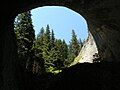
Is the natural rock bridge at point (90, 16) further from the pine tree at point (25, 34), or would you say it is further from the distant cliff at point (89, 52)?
the pine tree at point (25, 34)

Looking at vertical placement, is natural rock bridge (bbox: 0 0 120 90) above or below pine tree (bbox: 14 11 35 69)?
below

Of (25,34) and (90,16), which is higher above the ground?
(25,34)

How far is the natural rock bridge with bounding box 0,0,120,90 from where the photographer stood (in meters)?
10.9

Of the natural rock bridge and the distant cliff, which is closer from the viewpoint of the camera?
the natural rock bridge

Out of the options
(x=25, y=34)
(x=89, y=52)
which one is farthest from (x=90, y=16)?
(x=25, y=34)

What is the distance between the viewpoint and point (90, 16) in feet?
61.5

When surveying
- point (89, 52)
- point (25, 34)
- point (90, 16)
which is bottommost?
point (89, 52)

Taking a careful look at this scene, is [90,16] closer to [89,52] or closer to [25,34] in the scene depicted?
[89,52]

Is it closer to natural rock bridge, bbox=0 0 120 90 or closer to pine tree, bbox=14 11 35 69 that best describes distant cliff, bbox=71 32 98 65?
natural rock bridge, bbox=0 0 120 90

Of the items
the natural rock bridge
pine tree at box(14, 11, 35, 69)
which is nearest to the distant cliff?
the natural rock bridge

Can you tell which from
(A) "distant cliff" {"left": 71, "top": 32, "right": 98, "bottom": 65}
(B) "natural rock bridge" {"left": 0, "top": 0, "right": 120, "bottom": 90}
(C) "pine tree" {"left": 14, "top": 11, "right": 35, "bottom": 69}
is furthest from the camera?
(C) "pine tree" {"left": 14, "top": 11, "right": 35, "bottom": 69}

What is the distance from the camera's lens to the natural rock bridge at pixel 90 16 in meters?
10.9

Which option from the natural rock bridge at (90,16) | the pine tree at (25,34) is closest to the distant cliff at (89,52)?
the natural rock bridge at (90,16)

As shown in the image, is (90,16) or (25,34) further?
(25,34)
